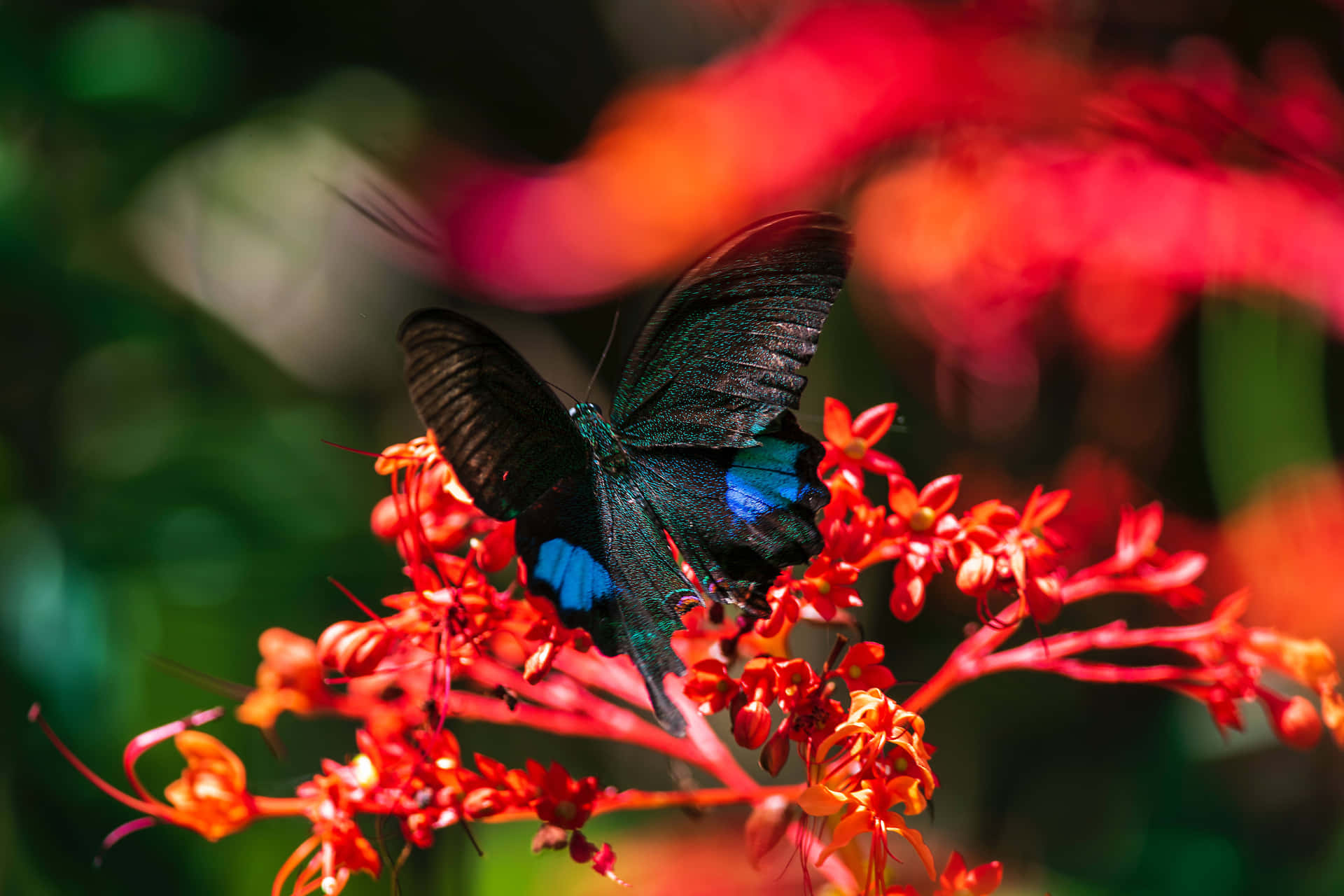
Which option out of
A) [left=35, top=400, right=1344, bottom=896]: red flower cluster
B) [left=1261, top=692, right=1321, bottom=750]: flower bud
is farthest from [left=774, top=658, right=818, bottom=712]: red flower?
[left=1261, top=692, right=1321, bottom=750]: flower bud

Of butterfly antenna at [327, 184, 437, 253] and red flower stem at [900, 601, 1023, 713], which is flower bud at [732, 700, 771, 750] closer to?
red flower stem at [900, 601, 1023, 713]

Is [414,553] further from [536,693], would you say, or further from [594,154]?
[594,154]

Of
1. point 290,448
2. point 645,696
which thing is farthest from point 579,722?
point 290,448

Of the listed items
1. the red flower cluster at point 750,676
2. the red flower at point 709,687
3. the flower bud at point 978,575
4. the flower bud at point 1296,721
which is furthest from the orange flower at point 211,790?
the flower bud at point 1296,721

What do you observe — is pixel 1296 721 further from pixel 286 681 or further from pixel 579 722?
pixel 286 681

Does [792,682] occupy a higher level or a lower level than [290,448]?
higher

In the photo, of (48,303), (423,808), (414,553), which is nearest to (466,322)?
(414,553)

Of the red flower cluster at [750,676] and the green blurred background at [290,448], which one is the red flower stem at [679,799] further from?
the green blurred background at [290,448]
